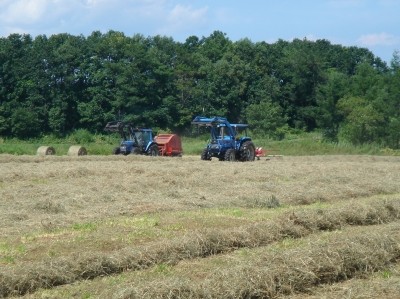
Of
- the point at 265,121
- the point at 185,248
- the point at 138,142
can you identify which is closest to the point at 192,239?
the point at 185,248

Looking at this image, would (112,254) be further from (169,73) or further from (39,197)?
(169,73)

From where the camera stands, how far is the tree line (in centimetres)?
5750

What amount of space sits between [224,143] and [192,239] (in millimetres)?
24407

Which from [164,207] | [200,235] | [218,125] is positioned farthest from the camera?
[218,125]

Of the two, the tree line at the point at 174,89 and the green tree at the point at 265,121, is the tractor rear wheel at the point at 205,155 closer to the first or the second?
the tree line at the point at 174,89

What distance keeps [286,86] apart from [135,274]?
6616cm

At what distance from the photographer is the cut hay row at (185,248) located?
898cm

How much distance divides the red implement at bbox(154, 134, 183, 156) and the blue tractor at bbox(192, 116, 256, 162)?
11.5ft

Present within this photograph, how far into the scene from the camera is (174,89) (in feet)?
221

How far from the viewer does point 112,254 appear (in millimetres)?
10133

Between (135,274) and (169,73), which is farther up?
(169,73)

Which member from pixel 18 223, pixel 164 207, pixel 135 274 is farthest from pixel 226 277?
pixel 164 207

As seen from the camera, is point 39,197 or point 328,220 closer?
point 328,220

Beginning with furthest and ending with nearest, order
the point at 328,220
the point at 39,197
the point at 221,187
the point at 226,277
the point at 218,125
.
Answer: the point at 218,125 < the point at 221,187 < the point at 39,197 < the point at 328,220 < the point at 226,277
